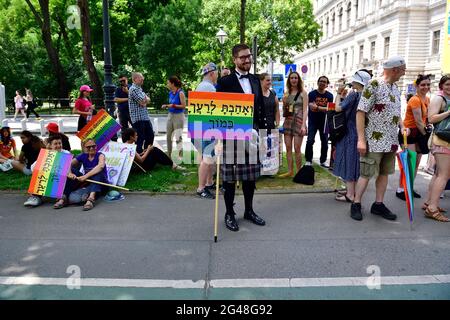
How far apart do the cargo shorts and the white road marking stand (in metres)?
1.72

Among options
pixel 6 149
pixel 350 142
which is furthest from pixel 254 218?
pixel 6 149

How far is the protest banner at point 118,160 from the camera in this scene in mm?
6379

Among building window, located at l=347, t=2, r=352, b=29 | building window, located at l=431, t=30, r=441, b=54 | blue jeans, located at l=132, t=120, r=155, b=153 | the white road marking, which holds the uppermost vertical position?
building window, located at l=347, t=2, r=352, b=29

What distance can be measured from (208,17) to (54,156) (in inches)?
1088

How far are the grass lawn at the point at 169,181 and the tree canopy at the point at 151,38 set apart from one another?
19.6m

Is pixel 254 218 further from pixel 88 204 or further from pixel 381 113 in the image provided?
pixel 88 204

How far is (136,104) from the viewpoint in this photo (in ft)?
25.6

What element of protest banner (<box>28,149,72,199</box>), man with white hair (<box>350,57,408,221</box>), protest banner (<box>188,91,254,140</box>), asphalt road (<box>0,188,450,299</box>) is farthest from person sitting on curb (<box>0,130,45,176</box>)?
man with white hair (<box>350,57,408,221</box>)

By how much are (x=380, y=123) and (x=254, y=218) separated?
6.43ft

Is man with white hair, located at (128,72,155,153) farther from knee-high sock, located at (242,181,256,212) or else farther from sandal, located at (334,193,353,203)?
sandal, located at (334,193,353,203)

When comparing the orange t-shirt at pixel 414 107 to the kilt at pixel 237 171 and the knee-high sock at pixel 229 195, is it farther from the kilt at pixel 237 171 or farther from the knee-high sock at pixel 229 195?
the knee-high sock at pixel 229 195

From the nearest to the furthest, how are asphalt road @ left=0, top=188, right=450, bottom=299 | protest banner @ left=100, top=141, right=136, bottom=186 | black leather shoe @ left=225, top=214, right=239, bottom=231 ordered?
asphalt road @ left=0, top=188, right=450, bottom=299 < black leather shoe @ left=225, top=214, right=239, bottom=231 < protest banner @ left=100, top=141, right=136, bottom=186

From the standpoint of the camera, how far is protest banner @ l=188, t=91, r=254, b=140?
4379mm

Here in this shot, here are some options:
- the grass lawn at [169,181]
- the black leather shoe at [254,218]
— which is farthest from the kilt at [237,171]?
the grass lawn at [169,181]
